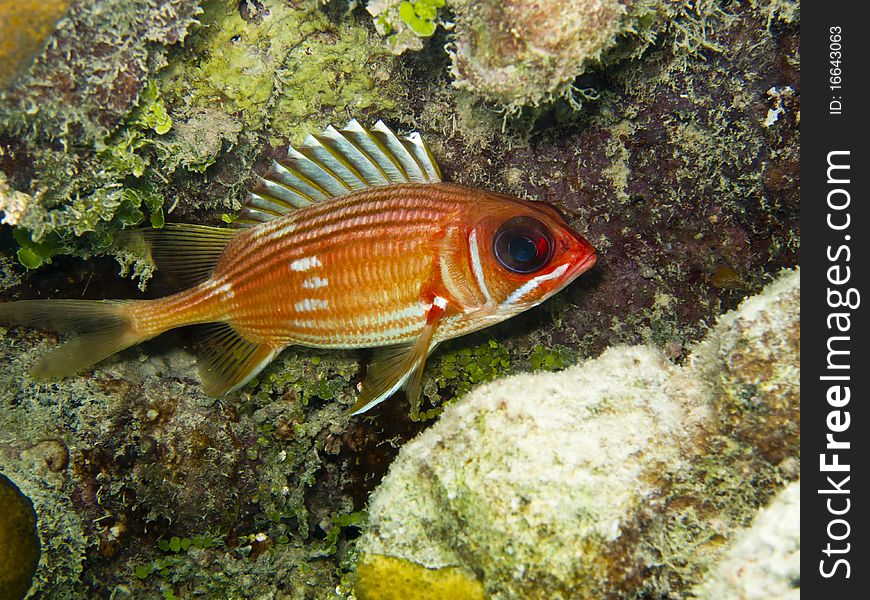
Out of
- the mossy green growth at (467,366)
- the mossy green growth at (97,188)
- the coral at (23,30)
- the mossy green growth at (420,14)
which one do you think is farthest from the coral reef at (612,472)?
the coral at (23,30)

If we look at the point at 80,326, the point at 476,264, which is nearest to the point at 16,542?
the point at 80,326

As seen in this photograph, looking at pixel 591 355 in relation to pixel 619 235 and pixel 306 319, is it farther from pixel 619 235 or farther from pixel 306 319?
pixel 306 319

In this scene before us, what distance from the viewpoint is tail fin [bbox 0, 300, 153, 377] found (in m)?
2.96

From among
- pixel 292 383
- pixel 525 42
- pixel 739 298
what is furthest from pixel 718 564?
pixel 292 383

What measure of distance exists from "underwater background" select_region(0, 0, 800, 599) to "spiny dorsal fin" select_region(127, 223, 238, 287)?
0.19 meters

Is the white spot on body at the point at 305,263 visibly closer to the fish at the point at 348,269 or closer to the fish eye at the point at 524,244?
the fish at the point at 348,269

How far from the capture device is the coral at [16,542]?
8.94 feet

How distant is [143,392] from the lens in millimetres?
3525

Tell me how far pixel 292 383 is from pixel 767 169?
11.2 ft

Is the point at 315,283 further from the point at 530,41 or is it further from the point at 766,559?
the point at 766,559

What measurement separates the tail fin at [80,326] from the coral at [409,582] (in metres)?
2.00

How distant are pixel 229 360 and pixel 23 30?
1.99 m

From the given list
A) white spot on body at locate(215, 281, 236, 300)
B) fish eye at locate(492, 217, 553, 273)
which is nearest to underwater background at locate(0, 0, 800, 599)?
fish eye at locate(492, 217, 553, 273)

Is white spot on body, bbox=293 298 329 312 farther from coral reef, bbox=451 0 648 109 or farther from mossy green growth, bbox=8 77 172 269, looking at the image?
coral reef, bbox=451 0 648 109
